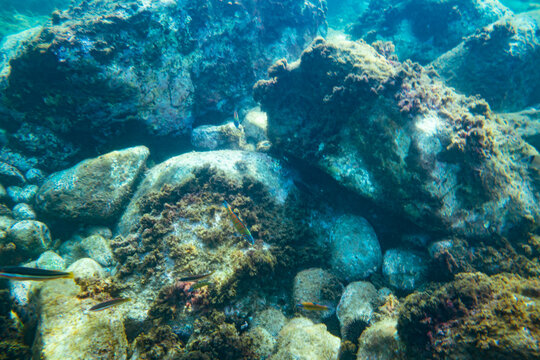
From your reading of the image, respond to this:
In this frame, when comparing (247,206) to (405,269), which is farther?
(247,206)

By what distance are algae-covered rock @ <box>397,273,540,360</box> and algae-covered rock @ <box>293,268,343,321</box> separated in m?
1.89

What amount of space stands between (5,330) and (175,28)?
7.70 meters

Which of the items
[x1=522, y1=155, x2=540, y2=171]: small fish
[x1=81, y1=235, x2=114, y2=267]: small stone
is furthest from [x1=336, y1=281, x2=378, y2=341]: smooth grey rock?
[x1=522, y1=155, x2=540, y2=171]: small fish

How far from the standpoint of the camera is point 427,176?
15.9ft

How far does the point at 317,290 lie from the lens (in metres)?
4.71

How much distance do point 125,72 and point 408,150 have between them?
24.0ft

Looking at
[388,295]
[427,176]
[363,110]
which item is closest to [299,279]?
[388,295]

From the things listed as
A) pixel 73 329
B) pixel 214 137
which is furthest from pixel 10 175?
pixel 73 329

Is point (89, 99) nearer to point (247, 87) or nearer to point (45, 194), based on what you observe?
point (45, 194)

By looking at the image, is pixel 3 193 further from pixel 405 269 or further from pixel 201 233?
pixel 405 269

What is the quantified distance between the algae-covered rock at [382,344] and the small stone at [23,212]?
8.03m

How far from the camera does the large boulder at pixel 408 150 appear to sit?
4902 millimetres

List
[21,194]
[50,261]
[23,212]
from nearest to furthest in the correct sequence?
[50,261], [23,212], [21,194]

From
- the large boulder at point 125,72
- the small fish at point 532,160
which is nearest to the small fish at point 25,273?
the large boulder at point 125,72
